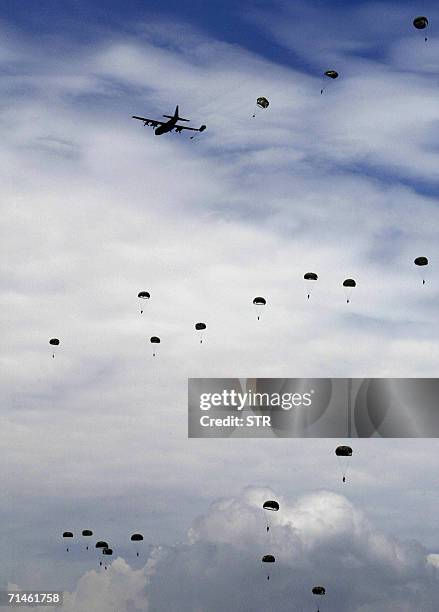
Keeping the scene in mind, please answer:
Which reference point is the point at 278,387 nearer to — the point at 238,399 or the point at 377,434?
the point at 238,399

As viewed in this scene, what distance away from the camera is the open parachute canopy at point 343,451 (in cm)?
13593

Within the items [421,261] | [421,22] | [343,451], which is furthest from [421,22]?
[343,451]

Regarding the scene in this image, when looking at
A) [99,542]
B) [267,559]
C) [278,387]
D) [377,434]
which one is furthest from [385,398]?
[99,542]

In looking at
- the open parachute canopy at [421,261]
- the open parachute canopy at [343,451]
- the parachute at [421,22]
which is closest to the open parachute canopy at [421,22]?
the parachute at [421,22]

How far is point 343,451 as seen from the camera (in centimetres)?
13750

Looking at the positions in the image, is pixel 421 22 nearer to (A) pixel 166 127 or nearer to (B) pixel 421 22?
(B) pixel 421 22

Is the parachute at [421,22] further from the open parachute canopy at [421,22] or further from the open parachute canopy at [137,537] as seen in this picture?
the open parachute canopy at [137,537]

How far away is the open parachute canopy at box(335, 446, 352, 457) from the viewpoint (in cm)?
13593

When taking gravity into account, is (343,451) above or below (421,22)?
below

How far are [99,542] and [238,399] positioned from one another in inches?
1230

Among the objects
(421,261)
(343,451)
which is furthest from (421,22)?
(343,451)

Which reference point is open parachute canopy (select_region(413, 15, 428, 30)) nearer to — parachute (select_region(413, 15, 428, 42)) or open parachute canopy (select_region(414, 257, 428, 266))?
parachute (select_region(413, 15, 428, 42))

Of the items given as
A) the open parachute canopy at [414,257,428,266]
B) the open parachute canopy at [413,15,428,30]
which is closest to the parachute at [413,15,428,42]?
the open parachute canopy at [413,15,428,30]

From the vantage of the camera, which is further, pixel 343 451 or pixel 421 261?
pixel 421 261
